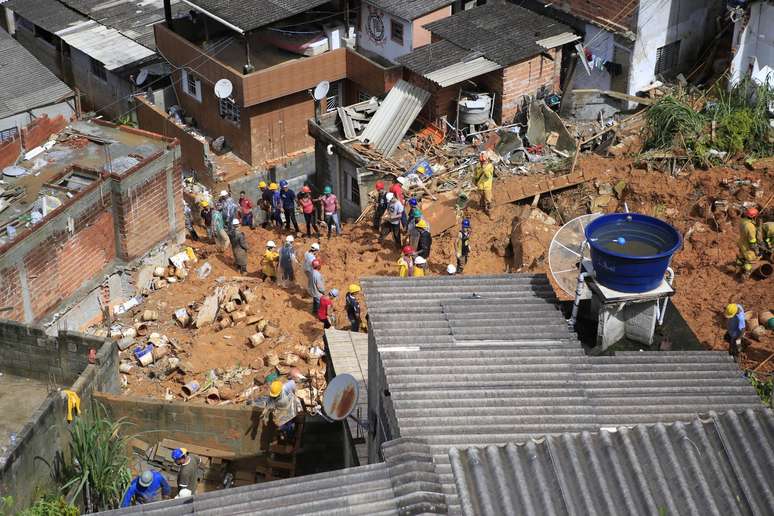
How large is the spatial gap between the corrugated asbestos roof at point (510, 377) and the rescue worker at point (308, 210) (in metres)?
13.0

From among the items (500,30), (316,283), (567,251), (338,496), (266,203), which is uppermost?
(338,496)

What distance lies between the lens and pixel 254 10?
108 feet

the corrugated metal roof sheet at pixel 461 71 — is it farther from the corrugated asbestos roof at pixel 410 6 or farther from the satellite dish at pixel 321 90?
the satellite dish at pixel 321 90

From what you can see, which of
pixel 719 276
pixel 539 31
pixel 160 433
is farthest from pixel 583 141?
pixel 160 433

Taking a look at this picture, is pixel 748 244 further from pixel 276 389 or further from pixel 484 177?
pixel 276 389

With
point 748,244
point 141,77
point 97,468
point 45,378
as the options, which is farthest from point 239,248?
point 141,77

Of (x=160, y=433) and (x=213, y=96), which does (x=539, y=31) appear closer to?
(x=213, y=96)

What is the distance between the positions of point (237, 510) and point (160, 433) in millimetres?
9605

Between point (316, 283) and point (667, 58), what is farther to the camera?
point (667, 58)

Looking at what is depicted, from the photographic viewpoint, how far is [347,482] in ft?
36.2

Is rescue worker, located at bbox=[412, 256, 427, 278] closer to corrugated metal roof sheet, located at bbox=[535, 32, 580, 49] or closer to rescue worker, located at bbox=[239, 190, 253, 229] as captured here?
rescue worker, located at bbox=[239, 190, 253, 229]

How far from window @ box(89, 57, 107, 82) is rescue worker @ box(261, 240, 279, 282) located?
15636 mm

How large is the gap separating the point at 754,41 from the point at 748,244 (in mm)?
8517

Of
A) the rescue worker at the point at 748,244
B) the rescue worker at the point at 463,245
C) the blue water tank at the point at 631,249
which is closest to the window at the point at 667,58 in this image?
the rescue worker at the point at 748,244
